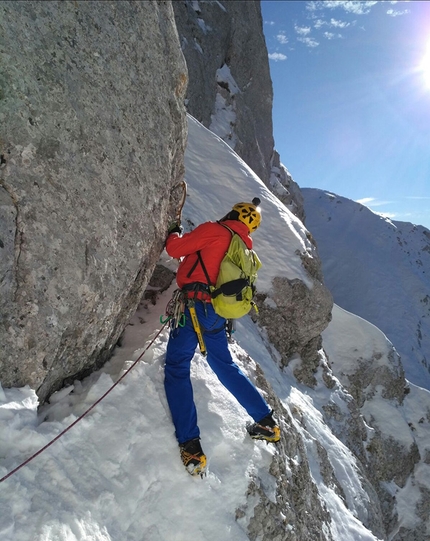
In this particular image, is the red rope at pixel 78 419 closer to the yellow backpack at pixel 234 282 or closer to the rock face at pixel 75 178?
the rock face at pixel 75 178

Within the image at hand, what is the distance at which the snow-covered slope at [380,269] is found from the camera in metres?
44.5

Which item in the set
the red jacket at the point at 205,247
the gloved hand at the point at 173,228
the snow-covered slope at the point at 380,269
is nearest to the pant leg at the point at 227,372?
the red jacket at the point at 205,247

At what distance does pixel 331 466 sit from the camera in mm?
8766

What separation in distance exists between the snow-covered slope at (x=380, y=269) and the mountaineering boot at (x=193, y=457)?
39.9 metres

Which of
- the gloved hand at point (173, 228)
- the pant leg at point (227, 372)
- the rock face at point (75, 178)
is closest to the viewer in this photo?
the rock face at point (75, 178)

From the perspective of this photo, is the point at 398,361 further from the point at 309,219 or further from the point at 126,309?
the point at 309,219

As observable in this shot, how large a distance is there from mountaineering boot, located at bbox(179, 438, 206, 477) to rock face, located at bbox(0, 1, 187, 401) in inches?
57.0

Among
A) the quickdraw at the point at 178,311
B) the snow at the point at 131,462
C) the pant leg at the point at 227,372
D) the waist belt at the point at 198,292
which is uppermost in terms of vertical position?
the waist belt at the point at 198,292

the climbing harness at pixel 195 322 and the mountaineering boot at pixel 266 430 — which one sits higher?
the climbing harness at pixel 195 322

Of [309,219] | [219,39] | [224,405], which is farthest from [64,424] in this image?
[309,219]

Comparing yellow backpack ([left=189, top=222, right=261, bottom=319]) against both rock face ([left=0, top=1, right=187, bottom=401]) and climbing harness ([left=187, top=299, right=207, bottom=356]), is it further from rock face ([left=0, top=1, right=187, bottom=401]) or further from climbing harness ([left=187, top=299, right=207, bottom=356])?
rock face ([left=0, top=1, right=187, bottom=401])

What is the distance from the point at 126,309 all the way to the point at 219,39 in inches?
1178

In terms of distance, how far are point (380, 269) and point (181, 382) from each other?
5580 cm

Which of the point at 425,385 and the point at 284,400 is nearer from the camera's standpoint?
the point at 284,400
